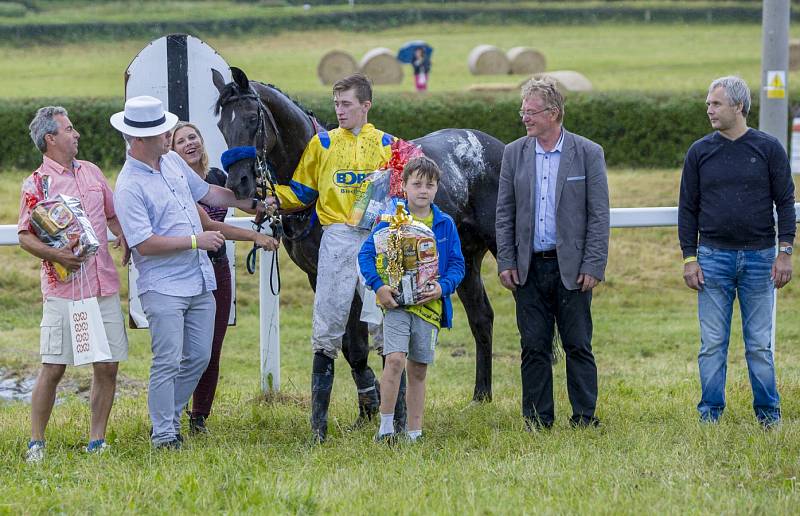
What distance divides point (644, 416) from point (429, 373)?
131 inches

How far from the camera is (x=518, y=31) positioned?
158 ft

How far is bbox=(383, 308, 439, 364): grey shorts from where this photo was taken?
611 cm

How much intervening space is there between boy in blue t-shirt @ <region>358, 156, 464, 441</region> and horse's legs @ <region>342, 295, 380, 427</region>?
0.58m

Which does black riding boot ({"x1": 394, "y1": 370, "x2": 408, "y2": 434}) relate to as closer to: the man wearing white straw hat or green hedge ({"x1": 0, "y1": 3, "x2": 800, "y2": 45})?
the man wearing white straw hat

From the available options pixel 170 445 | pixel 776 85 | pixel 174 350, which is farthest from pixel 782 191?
pixel 776 85

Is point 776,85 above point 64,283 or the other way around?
above

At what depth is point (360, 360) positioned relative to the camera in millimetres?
6832

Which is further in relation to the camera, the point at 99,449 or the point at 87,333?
the point at 99,449

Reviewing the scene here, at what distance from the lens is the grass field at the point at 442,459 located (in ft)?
16.6

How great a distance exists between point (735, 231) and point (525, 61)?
100.0 feet

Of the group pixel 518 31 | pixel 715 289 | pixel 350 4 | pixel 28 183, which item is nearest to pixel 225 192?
pixel 28 183

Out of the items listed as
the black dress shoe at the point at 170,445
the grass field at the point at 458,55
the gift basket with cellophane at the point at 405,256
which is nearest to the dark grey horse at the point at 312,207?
the gift basket with cellophane at the point at 405,256

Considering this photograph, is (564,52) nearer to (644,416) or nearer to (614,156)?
(614,156)

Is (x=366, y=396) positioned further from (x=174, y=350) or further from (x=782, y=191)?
(x=782, y=191)
